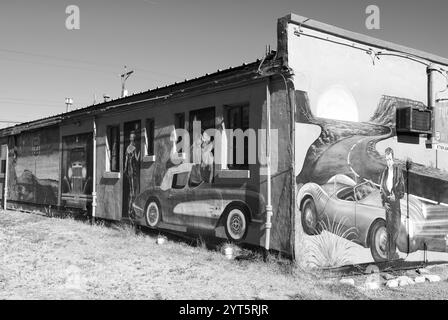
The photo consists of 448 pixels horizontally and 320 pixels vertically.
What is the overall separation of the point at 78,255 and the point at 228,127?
14.4ft

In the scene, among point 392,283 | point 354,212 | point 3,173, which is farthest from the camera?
point 3,173

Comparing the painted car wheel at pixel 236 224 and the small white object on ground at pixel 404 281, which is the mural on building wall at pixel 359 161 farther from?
the painted car wheel at pixel 236 224

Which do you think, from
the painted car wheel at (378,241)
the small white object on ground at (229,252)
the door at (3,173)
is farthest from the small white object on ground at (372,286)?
the door at (3,173)

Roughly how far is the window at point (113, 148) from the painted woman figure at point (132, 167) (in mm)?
788

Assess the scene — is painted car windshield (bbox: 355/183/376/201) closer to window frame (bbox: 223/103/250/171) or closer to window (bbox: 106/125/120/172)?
window frame (bbox: 223/103/250/171)

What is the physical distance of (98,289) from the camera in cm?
743

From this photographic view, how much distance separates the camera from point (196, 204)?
36.2ft

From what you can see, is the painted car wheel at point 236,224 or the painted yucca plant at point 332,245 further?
the painted car wheel at point 236,224

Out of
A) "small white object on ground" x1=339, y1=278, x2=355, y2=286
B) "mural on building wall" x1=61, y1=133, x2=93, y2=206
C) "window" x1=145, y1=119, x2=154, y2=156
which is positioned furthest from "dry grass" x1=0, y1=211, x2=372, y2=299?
"mural on building wall" x1=61, y1=133, x2=93, y2=206

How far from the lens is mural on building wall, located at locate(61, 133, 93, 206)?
51.5ft

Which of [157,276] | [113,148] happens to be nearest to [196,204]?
[157,276]

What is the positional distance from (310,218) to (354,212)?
1191 mm

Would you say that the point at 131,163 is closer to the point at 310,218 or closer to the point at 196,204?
the point at 196,204

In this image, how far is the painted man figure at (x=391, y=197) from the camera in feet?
32.9
